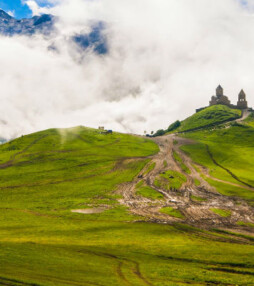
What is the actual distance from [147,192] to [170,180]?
20.7 meters

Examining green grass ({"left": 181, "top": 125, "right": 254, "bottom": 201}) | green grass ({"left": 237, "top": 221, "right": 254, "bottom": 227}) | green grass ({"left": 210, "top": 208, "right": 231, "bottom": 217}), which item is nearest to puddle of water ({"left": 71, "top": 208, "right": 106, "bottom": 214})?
green grass ({"left": 210, "top": 208, "right": 231, "bottom": 217})

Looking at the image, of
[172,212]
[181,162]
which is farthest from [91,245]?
[181,162]

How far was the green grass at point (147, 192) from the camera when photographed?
102 metres

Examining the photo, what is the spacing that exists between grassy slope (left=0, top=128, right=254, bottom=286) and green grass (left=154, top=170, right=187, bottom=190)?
17.7 meters

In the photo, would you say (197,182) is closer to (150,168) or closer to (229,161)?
(150,168)

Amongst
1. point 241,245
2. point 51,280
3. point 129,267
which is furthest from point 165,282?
point 241,245

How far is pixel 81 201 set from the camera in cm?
9669

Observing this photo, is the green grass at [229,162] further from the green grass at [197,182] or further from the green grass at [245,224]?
the green grass at [245,224]

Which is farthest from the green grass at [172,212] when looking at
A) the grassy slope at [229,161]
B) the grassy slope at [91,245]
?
the grassy slope at [229,161]

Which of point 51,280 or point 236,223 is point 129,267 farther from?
point 236,223

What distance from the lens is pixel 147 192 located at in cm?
10762

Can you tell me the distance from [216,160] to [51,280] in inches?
5900

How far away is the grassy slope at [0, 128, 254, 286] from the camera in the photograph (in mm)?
38312

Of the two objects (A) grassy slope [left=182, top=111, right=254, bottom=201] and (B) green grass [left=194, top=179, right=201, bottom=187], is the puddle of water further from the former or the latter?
(A) grassy slope [left=182, top=111, right=254, bottom=201]
